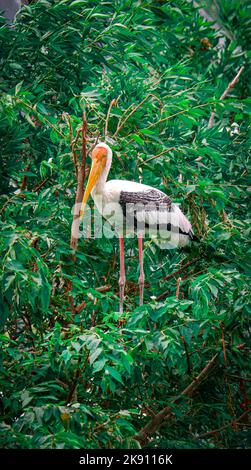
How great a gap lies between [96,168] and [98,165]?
0.03m

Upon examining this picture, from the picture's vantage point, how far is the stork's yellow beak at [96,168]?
766cm

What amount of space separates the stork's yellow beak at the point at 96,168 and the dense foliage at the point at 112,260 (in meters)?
0.12

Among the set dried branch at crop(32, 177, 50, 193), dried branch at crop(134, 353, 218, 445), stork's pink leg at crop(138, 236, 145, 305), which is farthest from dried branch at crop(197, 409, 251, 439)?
dried branch at crop(32, 177, 50, 193)

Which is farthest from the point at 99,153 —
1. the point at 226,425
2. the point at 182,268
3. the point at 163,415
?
the point at 226,425

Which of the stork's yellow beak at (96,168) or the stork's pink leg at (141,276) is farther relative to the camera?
the stork's pink leg at (141,276)

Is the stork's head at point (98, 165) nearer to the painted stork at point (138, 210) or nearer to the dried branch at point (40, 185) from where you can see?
the painted stork at point (138, 210)

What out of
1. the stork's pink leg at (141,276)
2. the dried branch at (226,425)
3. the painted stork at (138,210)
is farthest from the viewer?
the painted stork at (138,210)

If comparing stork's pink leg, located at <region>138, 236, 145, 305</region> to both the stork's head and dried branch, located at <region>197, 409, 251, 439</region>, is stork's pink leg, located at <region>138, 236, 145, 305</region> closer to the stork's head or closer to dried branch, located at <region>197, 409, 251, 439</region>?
the stork's head

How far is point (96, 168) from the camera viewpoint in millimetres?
7883

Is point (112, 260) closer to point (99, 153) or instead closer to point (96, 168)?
point (96, 168)

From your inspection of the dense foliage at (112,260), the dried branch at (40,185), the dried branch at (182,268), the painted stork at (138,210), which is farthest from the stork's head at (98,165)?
the dried branch at (182,268)

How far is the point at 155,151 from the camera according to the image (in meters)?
8.12

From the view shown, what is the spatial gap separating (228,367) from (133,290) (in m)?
1.45
